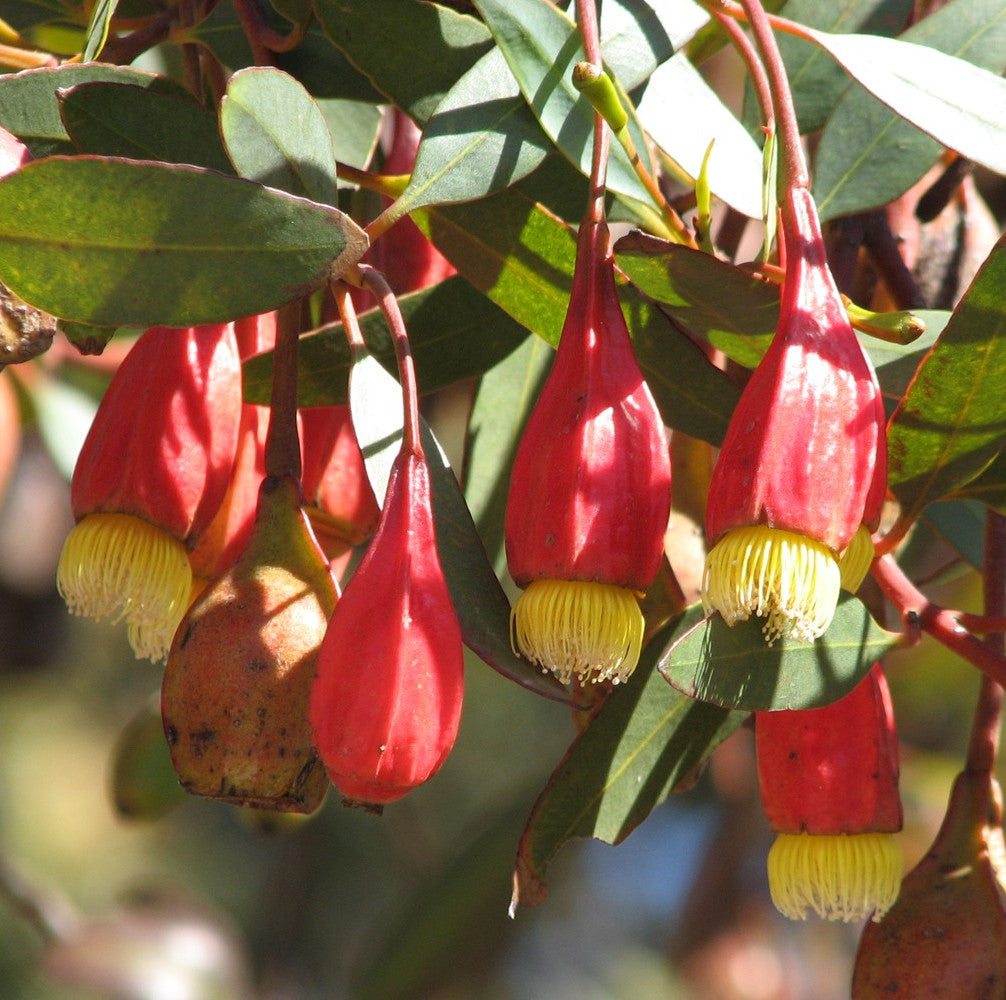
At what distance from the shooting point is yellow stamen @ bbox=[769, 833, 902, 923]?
665mm

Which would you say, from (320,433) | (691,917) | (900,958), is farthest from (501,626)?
Answer: (691,917)

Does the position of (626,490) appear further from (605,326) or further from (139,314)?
(139,314)

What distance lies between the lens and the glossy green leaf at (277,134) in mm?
536

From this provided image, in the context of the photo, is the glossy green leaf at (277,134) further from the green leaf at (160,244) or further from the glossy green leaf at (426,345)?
the glossy green leaf at (426,345)

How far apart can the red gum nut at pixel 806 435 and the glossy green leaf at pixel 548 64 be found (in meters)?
0.13

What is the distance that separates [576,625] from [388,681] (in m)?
0.08

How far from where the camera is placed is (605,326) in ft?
1.89

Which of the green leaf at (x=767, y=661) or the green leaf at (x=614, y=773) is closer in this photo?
the green leaf at (x=767, y=661)

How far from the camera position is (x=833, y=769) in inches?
26.1

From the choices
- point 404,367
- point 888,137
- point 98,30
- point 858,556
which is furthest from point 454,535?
point 888,137

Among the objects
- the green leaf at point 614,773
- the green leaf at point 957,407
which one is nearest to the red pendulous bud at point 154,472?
the green leaf at point 614,773

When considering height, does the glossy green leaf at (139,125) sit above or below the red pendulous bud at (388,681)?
above

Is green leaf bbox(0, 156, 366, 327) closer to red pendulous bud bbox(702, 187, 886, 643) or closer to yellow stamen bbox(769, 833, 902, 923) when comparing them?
red pendulous bud bbox(702, 187, 886, 643)

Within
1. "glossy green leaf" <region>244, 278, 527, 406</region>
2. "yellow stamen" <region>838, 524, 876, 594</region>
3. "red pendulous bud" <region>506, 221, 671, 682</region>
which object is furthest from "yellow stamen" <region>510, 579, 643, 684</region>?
"glossy green leaf" <region>244, 278, 527, 406</region>
